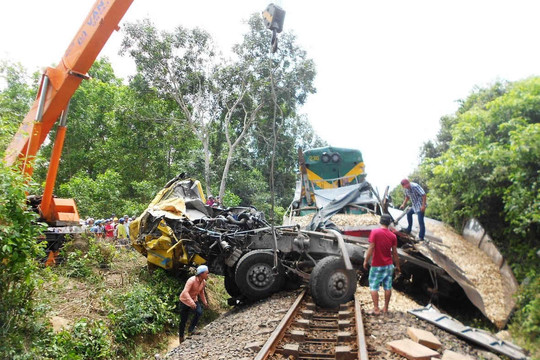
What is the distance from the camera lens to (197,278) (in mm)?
6660

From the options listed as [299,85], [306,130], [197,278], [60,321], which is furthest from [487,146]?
[306,130]

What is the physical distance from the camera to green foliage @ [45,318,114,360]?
463 centimetres

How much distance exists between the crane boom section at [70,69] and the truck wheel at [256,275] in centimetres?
419

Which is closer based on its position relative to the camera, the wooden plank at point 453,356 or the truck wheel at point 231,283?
the wooden plank at point 453,356

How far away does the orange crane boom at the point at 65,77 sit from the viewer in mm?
6684

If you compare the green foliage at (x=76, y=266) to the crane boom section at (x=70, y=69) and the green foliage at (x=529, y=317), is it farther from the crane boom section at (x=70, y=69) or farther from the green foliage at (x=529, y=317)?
the green foliage at (x=529, y=317)

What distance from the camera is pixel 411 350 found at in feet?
13.6

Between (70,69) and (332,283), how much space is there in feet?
19.4

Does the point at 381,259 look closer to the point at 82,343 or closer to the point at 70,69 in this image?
the point at 82,343

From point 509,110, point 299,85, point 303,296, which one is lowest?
point 303,296

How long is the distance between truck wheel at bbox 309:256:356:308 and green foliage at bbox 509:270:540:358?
2402 millimetres

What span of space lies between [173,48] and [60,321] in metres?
17.0

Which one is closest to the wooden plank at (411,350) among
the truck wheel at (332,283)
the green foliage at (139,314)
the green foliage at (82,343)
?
the truck wheel at (332,283)

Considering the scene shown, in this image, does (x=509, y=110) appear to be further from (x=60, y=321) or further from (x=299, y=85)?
(x=299, y=85)
